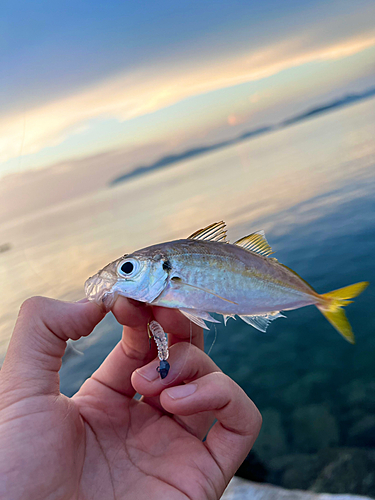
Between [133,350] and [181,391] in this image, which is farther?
[133,350]

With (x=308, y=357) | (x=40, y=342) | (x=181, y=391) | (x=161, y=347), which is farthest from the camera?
(x=308, y=357)

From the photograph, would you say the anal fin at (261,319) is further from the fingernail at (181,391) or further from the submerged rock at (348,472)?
the submerged rock at (348,472)

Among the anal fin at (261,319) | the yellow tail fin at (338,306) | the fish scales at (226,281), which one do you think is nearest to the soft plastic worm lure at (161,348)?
the fish scales at (226,281)

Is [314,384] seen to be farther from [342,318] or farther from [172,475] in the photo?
[172,475]

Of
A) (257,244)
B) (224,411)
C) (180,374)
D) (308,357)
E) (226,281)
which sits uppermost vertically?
(257,244)

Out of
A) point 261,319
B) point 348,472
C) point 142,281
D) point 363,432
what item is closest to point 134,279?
point 142,281

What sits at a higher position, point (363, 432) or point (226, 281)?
point (226, 281)

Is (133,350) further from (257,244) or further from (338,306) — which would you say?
(338,306)
